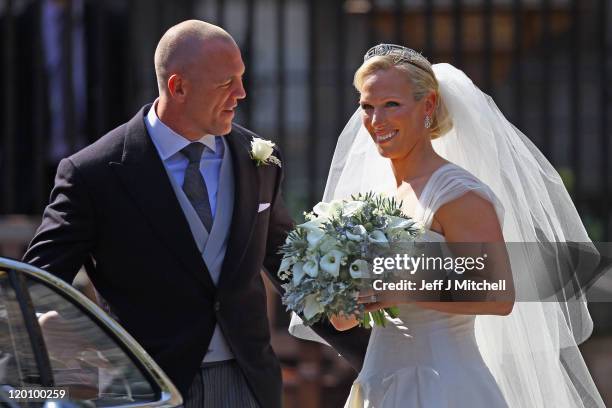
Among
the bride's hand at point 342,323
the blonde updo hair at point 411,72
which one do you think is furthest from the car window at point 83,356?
the blonde updo hair at point 411,72

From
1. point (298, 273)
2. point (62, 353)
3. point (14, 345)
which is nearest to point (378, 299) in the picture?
point (298, 273)

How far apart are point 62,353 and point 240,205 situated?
2.99 feet

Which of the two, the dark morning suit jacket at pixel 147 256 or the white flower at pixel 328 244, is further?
the dark morning suit jacket at pixel 147 256

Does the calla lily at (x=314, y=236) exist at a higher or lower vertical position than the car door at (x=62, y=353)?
higher

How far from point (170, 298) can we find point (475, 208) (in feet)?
3.00

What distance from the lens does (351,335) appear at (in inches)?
148

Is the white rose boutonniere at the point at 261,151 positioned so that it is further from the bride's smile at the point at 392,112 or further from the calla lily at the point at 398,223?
the calla lily at the point at 398,223

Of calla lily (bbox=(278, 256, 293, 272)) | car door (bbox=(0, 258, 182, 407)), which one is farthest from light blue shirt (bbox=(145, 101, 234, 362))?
car door (bbox=(0, 258, 182, 407))

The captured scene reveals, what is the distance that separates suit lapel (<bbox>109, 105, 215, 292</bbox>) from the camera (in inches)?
135

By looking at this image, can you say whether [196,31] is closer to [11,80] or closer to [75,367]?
[75,367]

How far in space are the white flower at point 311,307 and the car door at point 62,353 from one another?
48 cm

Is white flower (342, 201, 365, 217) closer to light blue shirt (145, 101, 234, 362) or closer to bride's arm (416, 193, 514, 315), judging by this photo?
bride's arm (416, 193, 514, 315)

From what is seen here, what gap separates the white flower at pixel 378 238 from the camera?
3.16 m

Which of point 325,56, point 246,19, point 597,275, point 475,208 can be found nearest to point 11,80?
point 246,19
